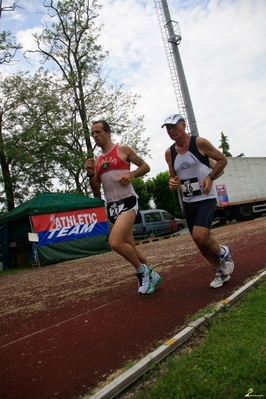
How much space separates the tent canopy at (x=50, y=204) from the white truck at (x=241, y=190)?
7.89 metres

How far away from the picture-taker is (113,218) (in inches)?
167

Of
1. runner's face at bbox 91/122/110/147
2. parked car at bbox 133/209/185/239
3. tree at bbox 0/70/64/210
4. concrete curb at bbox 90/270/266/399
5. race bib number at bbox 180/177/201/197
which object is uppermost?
tree at bbox 0/70/64/210

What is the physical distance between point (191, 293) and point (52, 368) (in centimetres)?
202

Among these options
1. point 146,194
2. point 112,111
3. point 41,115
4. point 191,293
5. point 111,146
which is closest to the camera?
point 191,293

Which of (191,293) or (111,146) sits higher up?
(111,146)

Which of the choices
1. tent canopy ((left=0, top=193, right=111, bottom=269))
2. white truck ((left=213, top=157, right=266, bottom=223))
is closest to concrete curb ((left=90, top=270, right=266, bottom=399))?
tent canopy ((left=0, top=193, right=111, bottom=269))

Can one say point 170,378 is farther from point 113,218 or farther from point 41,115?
point 41,115

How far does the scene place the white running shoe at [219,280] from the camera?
4.05 m

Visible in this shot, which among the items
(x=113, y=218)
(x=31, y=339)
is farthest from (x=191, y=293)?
(x=31, y=339)

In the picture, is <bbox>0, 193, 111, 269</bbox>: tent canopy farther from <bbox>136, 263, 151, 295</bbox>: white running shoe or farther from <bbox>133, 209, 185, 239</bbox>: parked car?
<bbox>136, 263, 151, 295</bbox>: white running shoe

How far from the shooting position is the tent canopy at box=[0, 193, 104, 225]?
1358 centimetres

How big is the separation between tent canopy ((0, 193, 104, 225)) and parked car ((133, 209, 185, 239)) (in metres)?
4.69

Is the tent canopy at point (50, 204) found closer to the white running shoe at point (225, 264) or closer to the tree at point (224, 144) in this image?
the white running shoe at point (225, 264)

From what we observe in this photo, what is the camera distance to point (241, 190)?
2086 centimetres
